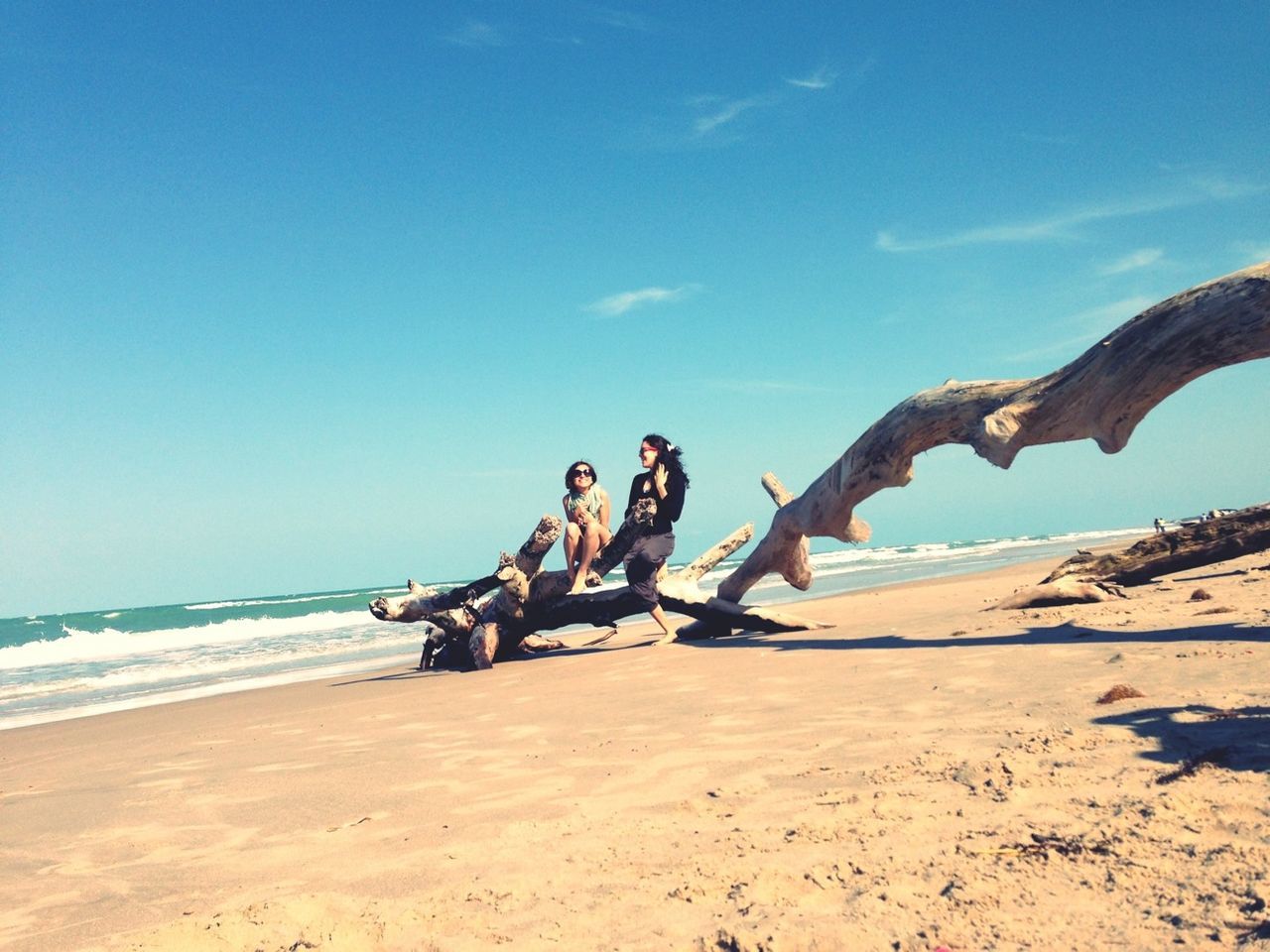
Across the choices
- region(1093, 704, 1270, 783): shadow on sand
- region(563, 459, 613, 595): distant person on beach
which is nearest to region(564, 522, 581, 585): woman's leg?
region(563, 459, 613, 595): distant person on beach

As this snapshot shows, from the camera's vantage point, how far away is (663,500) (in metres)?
9.00

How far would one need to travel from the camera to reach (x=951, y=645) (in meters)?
6.22

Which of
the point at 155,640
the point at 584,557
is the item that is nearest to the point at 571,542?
the point at 584,557

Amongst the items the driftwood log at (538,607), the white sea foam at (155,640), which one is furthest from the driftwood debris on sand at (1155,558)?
the white sea foam at (155,640)

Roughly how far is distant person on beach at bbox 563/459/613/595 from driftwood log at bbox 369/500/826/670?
14cm

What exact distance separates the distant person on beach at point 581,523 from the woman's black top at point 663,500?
34cm

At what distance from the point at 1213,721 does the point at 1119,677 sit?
42.3 inches

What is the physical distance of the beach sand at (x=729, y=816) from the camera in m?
2.21

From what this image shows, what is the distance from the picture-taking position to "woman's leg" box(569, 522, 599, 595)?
8812 millimetres

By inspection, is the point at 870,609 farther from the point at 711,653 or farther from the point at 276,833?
the point at 276,833

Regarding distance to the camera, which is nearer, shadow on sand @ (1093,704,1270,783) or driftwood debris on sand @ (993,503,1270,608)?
shadow on sand @ (1093,704,1270,783)

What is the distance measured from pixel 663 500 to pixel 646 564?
2.26ft

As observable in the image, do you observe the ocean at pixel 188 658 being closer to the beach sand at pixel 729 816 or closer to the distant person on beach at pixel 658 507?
the distant person on beach at pixel 658 507

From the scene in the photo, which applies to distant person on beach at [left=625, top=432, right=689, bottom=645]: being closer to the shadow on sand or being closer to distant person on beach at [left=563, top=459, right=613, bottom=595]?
distant person on beach at [left=563, top=459, right=613, bottom=595]
